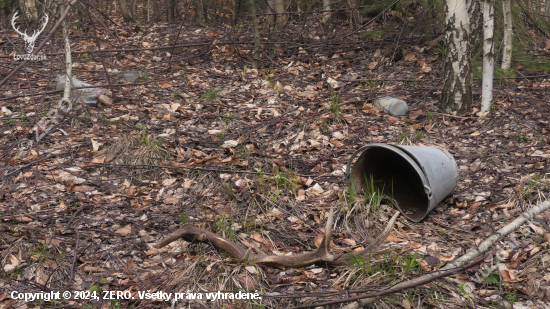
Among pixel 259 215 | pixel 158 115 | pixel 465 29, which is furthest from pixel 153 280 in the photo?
pixel 465 29

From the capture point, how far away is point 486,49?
4.80m

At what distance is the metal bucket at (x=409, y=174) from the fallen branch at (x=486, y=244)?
1.66 feet

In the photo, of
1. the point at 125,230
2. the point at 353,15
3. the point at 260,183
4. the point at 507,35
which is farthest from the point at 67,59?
the point at 507,35

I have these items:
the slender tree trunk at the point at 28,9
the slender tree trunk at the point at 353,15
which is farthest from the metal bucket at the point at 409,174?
the slender tree trunk at the point at 28,9

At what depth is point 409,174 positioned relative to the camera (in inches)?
168

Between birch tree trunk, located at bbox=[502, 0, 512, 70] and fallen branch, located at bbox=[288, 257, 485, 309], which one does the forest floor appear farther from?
birch tree trunk, located at bbox=[502, 0, 512, 70]

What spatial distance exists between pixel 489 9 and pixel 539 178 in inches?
76.2

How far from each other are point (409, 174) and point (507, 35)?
2.77 meters

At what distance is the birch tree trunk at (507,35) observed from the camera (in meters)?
5.56

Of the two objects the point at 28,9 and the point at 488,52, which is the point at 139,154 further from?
the point at 28,9

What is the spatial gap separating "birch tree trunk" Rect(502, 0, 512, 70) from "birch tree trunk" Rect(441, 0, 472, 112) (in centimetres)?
120

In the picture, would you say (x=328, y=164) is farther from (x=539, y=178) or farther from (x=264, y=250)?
(x=539, y=178)

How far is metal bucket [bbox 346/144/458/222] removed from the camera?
334cm

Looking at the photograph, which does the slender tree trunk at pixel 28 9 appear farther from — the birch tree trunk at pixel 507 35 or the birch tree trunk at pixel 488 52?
the birch tree trunk at pixel 507 35
